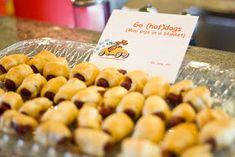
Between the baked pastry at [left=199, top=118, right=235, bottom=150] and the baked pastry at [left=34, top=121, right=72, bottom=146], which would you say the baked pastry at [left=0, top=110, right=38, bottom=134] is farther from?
the baked pastry at [left=199, top=118, right=235, bottom=150]

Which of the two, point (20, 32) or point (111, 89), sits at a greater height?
point (111, 89)

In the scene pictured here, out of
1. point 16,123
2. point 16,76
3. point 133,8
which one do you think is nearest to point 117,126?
point 16,123

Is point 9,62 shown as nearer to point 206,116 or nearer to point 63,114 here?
point 63,114

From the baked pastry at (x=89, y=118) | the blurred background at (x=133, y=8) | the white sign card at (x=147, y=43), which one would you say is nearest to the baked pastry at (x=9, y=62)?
the white sign card at (x=147, y=43)

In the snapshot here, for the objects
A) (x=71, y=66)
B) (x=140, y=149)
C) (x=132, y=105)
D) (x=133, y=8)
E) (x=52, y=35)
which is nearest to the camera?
(x=140, y=149)

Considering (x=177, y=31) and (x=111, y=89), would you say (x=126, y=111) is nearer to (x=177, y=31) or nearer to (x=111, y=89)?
(x=111, y=89)

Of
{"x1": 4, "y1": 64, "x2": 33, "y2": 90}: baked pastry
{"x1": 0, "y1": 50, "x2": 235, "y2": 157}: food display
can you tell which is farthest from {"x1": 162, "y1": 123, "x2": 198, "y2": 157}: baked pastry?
{"x1": 4, "y1": 64, "x2": 33, "y2": 90}: baked pastry

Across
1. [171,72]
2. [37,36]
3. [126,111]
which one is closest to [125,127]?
[126,111]
